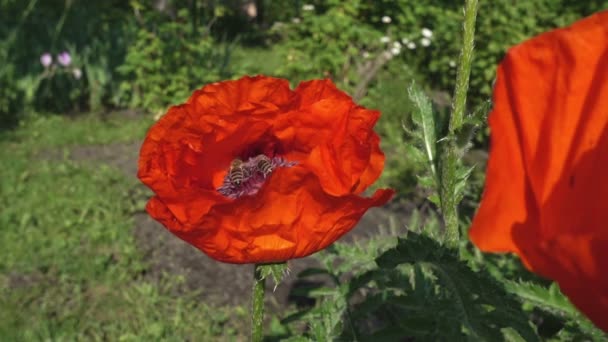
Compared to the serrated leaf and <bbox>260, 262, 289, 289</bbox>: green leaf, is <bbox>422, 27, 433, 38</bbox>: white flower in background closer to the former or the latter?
the serrated leaf

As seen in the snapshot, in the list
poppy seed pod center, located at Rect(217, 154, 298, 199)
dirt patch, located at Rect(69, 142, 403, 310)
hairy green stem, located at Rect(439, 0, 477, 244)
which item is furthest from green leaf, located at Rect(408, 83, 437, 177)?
dirt patch, located at Rect(69, 142, 403, 310)

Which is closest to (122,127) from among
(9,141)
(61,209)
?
(9,141)

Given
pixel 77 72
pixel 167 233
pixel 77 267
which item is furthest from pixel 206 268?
pixel 77 72

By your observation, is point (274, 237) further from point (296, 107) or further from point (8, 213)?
point (8, 213)

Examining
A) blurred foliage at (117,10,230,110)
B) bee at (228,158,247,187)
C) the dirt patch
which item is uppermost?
bee at (228,158,247,187)

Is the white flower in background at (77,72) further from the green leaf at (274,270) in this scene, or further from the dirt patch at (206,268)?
the green leaf at (274,270)
